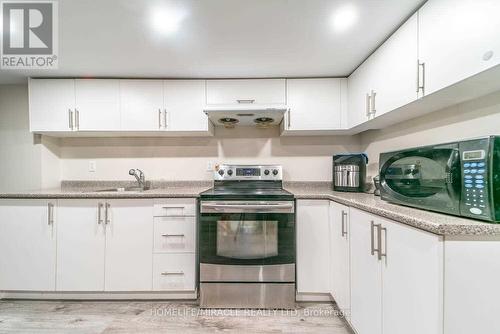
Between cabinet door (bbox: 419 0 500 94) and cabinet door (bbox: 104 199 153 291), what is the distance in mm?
2186

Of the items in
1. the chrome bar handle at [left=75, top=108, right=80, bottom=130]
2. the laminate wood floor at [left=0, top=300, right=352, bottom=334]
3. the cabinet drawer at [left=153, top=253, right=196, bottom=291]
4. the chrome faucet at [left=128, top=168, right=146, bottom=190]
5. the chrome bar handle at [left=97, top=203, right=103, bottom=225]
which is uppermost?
the chrome bar handle at [left=75, top=108, right=80, bottom=130]

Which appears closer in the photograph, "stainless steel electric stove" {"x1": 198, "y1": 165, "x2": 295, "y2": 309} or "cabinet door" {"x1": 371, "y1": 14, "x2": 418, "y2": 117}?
"cabinet door" {"x1": 371, "y1": 14, "x2": 418, "y2": 117}

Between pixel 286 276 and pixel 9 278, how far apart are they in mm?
2350

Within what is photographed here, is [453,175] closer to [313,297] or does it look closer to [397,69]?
[397,69]

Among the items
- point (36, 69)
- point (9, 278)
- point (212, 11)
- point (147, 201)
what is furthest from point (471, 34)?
point (9, 278)

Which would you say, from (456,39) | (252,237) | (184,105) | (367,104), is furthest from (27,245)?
(456,39)

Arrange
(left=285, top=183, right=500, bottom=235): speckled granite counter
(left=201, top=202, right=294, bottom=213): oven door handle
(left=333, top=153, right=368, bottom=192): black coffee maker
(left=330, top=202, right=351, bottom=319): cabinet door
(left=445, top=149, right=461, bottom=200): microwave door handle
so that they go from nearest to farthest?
(left=285, top=183, right=500, bottom=235): speckled granite counter < (left=445, top=149, right=461, bottom=200): microwave door handle < (left=330, top=202, right=351, bottom=319): cabinet door < (left=201, top=202, right=294, bottom=213): oven door handle < (left=333, top=153, right=368, bottom=192): black coffee maker

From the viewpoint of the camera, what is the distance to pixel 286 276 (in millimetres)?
1852

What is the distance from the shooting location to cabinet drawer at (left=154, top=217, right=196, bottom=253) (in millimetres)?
1938

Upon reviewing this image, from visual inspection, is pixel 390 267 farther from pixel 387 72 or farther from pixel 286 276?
pixel 387 72

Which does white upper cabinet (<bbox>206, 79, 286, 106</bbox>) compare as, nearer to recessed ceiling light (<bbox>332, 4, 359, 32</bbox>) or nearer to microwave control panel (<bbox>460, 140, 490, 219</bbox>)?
recessed ceiling light (<bbox>332, 4, 359, 32</bbox>)

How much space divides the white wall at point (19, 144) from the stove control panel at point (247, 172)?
6.01ft

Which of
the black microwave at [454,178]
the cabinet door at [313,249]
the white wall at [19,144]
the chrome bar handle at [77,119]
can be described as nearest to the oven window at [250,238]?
the cabinet door at [313,249]

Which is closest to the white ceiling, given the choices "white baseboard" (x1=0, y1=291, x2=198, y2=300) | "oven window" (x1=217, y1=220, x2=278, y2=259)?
"oven window" (x1=217, y1=220, x2=278, y2=259)
